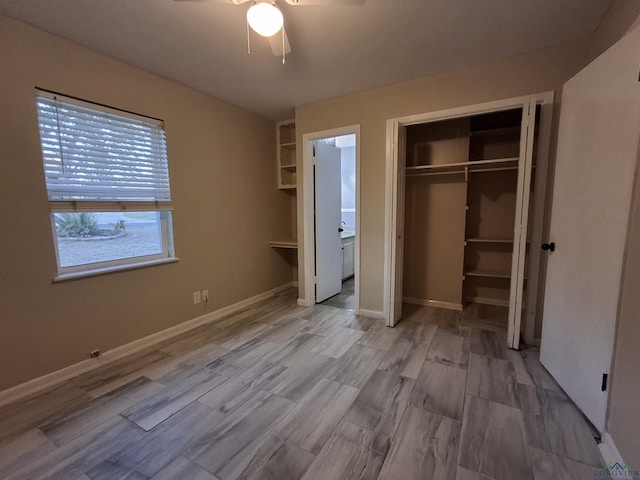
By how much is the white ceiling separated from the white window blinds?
49 centimetres

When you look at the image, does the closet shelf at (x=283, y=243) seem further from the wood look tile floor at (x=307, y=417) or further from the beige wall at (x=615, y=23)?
the beige wall at (x=615, y=23)

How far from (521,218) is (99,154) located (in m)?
3.52

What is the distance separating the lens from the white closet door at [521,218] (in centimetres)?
223

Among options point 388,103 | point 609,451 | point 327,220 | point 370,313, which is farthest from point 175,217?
point 609,451

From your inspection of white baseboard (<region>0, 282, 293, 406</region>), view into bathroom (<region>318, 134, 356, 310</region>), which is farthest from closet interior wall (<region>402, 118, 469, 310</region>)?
white baseboard (<region>0, 282, 293, 406</region>)

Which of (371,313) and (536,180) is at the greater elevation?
(536,180)

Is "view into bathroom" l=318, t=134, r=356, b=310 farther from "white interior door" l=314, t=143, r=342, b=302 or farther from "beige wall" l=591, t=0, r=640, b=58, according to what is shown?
"beige wall" l=591, t=0, r=640, b=58

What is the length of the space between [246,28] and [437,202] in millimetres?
2738

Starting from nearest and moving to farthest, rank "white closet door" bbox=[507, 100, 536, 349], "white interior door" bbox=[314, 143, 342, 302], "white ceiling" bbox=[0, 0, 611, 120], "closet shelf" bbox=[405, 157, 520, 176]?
"white ceiling" bbox=[0, 0, 611, 120]
"white closet door" bbox=[507, 100, 536, 349]
"closet shelf" bbox=[405, 157, 520, 176]
"white interior door" bbox=[314, 143, 342, 302]

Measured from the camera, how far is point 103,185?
228 centimetres

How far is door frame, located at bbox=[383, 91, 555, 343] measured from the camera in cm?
231

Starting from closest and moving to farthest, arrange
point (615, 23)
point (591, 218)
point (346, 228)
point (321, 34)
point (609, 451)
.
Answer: point (609, 451) < point (591, 218) < point (615, 23) < point (321, 34) < point (346, 228)

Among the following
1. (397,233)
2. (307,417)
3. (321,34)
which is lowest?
(307,417)

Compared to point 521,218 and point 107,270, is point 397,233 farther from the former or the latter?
point 107,270
